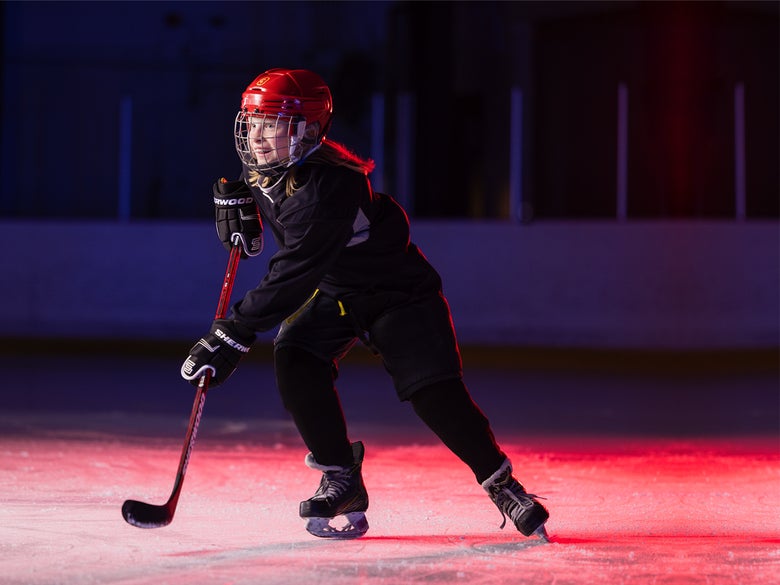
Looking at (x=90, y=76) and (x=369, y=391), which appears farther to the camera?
(x=90, y=76)

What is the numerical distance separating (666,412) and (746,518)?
108 inches

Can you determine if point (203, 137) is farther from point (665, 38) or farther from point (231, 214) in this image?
point (231, 214)

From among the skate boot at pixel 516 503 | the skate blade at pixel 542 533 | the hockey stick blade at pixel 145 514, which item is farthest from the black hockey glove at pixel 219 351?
the skate blade at pixel 542 533

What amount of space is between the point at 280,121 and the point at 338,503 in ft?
3.16

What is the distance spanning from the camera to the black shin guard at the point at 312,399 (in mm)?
3193

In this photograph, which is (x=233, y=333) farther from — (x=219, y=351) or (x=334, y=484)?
(x=334, y=484)

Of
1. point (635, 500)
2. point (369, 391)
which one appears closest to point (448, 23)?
point (369, 391)

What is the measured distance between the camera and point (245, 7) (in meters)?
13.8

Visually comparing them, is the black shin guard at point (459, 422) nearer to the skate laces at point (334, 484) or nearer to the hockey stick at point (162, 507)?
the skate laces at point (334, 484)

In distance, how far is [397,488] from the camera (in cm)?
406

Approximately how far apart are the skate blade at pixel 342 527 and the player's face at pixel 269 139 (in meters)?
0.91

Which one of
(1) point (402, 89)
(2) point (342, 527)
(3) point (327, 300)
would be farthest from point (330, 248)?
(1) point (402, 89)

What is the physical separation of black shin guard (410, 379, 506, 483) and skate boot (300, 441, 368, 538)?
276 mm

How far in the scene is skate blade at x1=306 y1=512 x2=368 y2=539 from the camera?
323 centimetres
